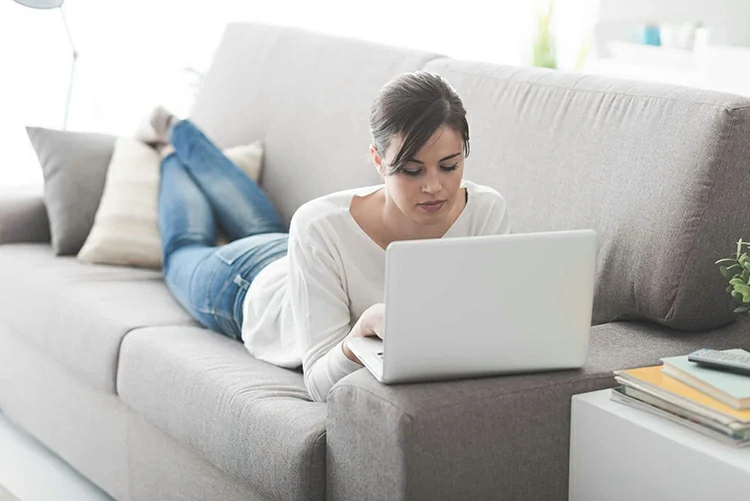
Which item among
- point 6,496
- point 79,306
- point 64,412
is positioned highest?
point 79,306

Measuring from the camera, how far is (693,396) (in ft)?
5.74

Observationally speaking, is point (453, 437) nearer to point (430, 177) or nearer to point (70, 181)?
point (430, 177)

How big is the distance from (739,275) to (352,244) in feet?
2.36

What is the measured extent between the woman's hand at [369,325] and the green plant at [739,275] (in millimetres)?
596

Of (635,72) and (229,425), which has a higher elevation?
(635,72)

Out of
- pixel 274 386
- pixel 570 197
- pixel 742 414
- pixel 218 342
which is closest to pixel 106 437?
pixel 218 342

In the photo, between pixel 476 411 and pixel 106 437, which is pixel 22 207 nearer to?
pixel 106 437

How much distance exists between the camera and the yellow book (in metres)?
1.70

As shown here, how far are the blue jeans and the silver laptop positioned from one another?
938 mm

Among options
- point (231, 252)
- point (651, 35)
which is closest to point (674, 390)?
point (231, 252)

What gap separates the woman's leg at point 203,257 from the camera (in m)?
2.74

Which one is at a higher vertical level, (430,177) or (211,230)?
(430,177)

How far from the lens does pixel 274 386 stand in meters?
2.27

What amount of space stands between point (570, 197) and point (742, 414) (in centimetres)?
76
